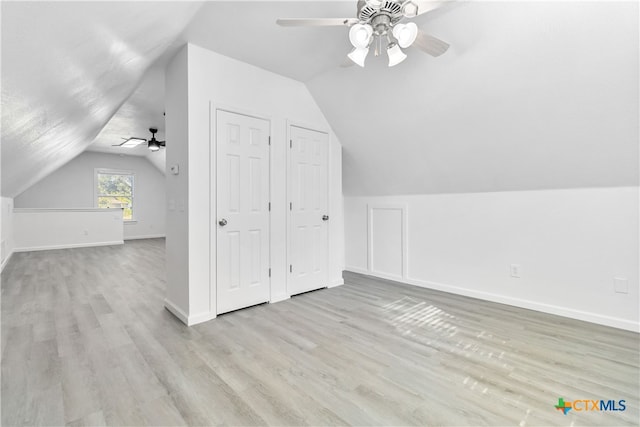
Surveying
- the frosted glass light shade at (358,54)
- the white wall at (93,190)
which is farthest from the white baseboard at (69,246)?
the frosted glass light shade at (358,54)

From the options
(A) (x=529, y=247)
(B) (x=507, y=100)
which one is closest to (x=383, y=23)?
(B) (x=507, y=100)

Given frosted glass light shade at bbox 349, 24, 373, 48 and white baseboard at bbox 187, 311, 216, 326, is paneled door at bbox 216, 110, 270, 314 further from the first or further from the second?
frosted glass light shade at bbox 349, 24, 373, 48

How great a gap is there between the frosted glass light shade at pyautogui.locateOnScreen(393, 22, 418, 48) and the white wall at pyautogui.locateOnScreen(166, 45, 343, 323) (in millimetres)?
1746

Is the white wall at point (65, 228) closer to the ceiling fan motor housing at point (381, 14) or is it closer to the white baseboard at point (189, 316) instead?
the white baseboard at point (189, 316)

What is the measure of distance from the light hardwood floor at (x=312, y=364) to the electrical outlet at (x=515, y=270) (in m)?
0.36

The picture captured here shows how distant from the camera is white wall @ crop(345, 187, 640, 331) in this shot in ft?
8.52

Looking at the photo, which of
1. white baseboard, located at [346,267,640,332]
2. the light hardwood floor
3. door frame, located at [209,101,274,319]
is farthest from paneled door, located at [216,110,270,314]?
white baseboard, located at [346,267,640,332]

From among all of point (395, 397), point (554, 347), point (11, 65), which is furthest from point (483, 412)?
point (11, 65)

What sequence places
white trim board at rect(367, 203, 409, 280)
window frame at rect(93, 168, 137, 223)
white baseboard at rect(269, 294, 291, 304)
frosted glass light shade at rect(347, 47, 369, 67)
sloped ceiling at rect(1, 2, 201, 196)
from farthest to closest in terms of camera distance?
1. window frame at rect(93, 168, 137, 223)
2. white trim board at rect(367, 203, 409, 280)
3. white baseboard at rect(269, 294, 291, 304)
4. frosted glass light shade at rect(347, 47, 369, 67)
5. sloped ceiling at rect(1, 2, 201, 196)

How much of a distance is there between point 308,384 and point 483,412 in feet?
3.06

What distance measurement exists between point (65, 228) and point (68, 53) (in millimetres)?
7560

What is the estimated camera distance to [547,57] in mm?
2170

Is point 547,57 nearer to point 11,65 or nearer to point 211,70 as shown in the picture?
point 211,70

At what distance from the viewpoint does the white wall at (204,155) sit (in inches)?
107
